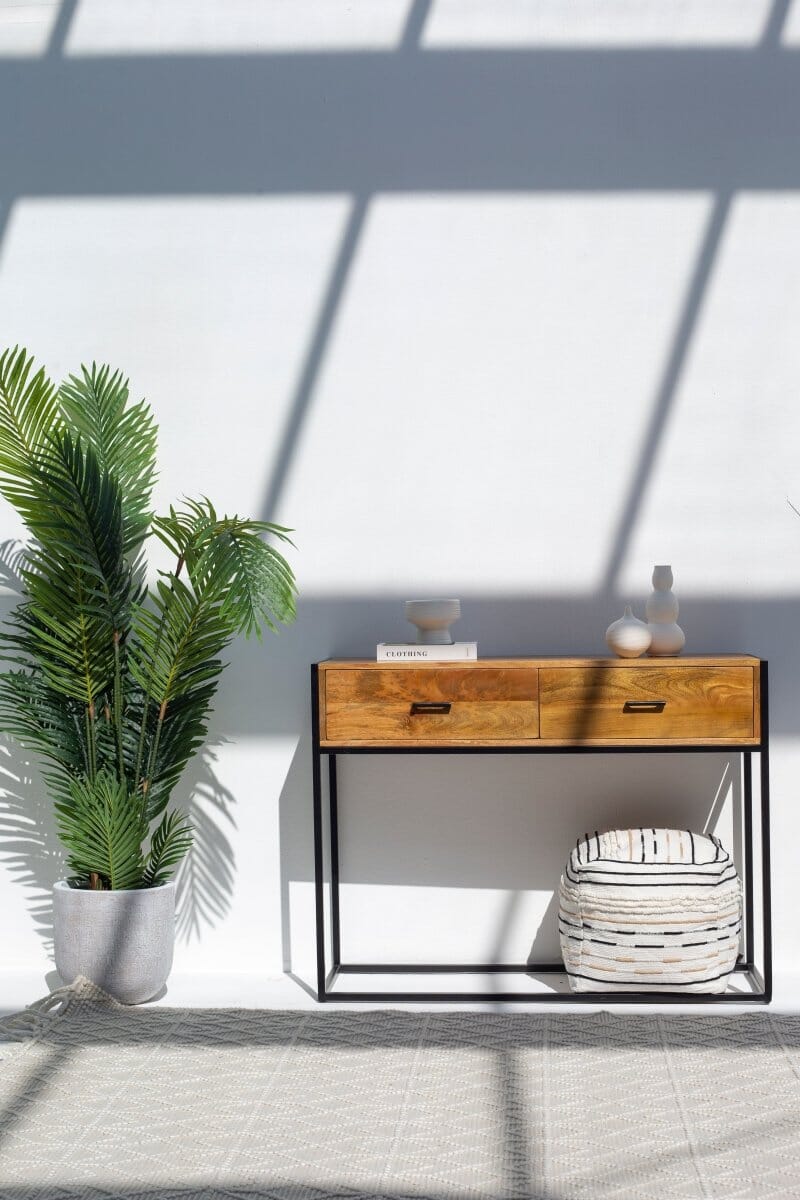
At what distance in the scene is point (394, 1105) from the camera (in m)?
2.67

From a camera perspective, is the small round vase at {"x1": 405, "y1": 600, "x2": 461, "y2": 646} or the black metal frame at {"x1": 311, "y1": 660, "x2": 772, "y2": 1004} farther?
the small round vase at {"x1": 405, "y1": 600, "x2": 461, "y2": 646}

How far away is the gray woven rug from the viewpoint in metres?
2.34

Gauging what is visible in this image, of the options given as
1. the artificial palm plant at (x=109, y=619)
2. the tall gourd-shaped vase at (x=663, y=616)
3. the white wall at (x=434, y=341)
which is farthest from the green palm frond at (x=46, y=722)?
the tall gourd-shaped vase at (x=663, y=616)

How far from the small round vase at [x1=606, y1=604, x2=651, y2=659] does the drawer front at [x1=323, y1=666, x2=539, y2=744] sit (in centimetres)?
24

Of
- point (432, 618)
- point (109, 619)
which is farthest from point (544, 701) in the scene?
point (109, 619)

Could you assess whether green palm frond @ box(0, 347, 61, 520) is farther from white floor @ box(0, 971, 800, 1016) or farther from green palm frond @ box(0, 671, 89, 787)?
white floor @ box(0, 971, 800, 1016)

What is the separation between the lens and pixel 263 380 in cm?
374

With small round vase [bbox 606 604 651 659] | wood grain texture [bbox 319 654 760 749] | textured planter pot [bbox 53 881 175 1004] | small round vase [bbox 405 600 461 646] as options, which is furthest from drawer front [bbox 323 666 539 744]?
textured planter pot [bbox 53 881 175 1004]

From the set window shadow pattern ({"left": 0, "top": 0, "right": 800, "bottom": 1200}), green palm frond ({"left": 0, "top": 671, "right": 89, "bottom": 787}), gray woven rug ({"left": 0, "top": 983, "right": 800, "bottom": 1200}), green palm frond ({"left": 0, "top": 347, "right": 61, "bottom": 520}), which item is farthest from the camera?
window shadow pattern ({"left": 0, "top": 0, "right": 800, "bottom": 1200})

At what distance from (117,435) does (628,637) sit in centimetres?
148

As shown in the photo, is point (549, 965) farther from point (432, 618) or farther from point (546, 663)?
point (432, 618)

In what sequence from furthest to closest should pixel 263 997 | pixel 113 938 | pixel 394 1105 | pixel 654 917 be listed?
pixel 263 997
pixel 113 938
pixel 654 917
pixel 394 1105

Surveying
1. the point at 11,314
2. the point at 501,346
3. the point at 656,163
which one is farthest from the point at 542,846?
the point at 11,314

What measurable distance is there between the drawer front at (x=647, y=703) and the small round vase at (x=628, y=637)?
0.24 ft
